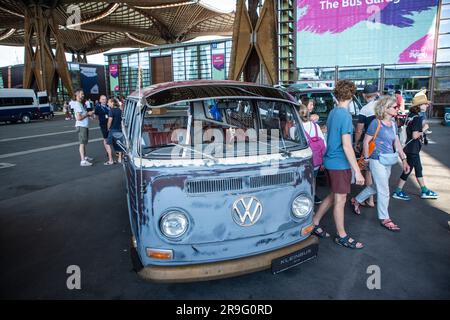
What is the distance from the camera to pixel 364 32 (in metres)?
17.7

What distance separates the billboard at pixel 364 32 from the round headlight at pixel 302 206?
1767 cm

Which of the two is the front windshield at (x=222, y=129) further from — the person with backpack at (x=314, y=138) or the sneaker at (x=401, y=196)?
the sneaker at (x=401, y=196)

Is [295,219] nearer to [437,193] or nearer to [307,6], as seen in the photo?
[437,193]

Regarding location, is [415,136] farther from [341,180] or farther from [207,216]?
[207,216]

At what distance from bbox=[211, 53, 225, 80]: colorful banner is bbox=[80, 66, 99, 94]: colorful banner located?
2094 cm

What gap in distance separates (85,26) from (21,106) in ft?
122

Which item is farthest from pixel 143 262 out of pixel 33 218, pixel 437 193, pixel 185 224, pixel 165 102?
pixel 437 193

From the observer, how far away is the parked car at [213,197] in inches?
104

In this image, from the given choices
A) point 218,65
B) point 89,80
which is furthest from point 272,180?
point 89,80

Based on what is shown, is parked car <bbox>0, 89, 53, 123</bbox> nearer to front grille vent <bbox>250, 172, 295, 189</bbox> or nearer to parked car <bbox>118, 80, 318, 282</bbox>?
parked car <bbox>118, 80, 318, 282</bbox>

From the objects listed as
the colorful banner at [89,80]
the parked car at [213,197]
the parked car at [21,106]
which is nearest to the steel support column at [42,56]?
the parked car at [21,106]

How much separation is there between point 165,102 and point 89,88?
54.7 meters

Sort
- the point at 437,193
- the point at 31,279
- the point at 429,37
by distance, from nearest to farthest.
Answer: the point at 31,279
the point at 437,193
the point at 429,37

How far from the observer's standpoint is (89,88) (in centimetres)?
5184
